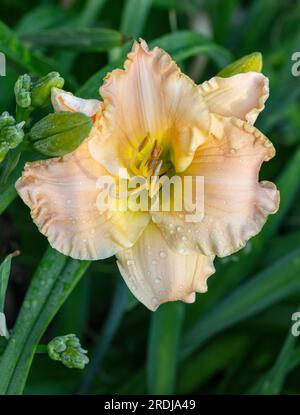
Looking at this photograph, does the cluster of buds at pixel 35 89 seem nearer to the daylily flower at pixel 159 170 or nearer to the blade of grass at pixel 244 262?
the daylily flower at pixel 159 170

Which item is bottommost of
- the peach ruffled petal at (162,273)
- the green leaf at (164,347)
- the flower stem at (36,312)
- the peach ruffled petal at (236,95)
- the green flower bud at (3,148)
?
the green leaf at (164,347)

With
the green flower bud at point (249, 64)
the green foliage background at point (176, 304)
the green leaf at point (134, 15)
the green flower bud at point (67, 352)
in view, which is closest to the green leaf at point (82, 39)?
the green foliage background at point (176, 304)

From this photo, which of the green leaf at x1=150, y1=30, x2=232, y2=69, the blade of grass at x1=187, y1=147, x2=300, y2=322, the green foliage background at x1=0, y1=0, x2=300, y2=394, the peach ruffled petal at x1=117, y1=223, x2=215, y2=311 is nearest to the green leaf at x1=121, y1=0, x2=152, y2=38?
the green foliage background at x1=0, y1=0, x2=300, y2=394

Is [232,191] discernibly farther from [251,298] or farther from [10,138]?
[251,298]

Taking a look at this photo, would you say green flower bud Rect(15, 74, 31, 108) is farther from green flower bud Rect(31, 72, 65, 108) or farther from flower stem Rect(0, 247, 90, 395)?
flower stem Rect(0, 247, 90, 395)

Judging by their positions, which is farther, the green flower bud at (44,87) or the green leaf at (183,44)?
the green leaf at (183,44)
